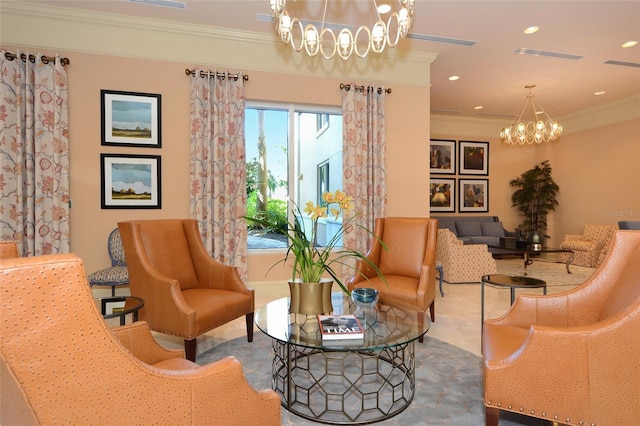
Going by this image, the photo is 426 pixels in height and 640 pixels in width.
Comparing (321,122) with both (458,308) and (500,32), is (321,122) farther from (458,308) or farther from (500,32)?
(458,308)

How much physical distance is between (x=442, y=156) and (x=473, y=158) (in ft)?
2.74

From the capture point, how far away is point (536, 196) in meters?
8.53

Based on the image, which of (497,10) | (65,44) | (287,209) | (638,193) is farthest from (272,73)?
(638,193)

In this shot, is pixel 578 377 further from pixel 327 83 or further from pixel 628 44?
pixel 628 44

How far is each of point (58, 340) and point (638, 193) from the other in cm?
893

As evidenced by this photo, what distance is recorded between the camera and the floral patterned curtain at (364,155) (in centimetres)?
489

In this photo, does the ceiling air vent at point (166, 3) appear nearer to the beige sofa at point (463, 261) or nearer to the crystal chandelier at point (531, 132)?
the beige sofa at point (463, 261)

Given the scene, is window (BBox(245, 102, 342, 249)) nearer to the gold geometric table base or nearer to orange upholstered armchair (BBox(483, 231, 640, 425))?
the gold geometric table base

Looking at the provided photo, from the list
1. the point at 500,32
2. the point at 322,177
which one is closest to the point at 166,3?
the point at 322,177

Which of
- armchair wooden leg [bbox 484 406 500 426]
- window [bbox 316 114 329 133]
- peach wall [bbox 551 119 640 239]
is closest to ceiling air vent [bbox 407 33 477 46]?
window [bbox 316 114 329 133]

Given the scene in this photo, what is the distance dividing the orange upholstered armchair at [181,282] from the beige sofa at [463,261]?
354 cm

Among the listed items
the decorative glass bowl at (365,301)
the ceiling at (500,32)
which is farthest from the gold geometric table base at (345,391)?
the ceiling at (500,32)

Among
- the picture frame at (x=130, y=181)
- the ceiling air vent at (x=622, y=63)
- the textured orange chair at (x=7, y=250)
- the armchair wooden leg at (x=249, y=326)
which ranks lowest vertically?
the armchair wooden leg at (x=249, y=326)

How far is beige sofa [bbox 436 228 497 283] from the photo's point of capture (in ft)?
18.2
